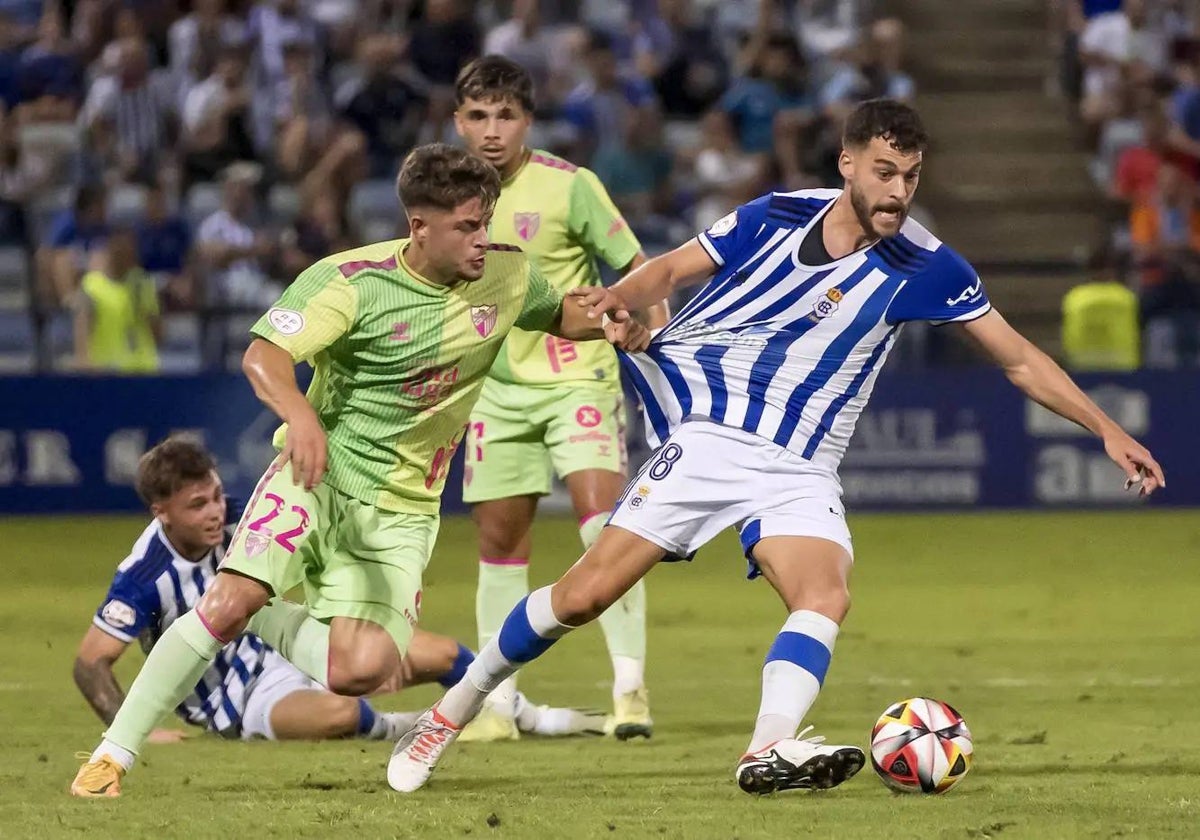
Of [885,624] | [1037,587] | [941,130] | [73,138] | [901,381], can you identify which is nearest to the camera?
[885,624]

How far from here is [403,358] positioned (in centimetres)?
614

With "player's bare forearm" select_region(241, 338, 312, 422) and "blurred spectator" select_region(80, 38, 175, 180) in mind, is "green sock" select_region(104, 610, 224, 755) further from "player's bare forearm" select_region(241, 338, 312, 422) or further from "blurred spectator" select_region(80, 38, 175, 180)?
"blurred spectator" select_region(80, 38, 175, 180)

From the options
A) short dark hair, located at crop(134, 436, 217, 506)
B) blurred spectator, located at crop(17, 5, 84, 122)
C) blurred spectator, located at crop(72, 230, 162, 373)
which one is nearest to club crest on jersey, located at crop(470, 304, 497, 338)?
short dark hair, located at crop(134, 436, 217, 506)

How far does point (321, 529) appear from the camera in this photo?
6.20 metres

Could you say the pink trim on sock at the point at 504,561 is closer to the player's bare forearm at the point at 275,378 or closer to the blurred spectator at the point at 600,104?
the player's bare forearm at the point at 275,378

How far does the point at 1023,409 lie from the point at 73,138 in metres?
7.84

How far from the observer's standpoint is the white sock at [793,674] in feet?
18.6

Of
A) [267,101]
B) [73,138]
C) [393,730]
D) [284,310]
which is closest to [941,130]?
[267,101]

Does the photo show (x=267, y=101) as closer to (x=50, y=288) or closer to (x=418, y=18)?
(x=418, y=18)

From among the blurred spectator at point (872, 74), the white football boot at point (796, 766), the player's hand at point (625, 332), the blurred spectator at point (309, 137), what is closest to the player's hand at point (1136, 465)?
the white football boot at point (796, 766)

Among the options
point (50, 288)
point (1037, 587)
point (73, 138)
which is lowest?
point (1037, 587)

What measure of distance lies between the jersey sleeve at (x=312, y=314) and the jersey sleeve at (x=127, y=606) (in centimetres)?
151

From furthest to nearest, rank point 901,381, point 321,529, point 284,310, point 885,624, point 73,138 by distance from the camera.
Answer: point 73,138
point 901,381
point 885,624
point 321,529
point 284,310

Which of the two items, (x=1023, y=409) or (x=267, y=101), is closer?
(x=1023, y=409)
